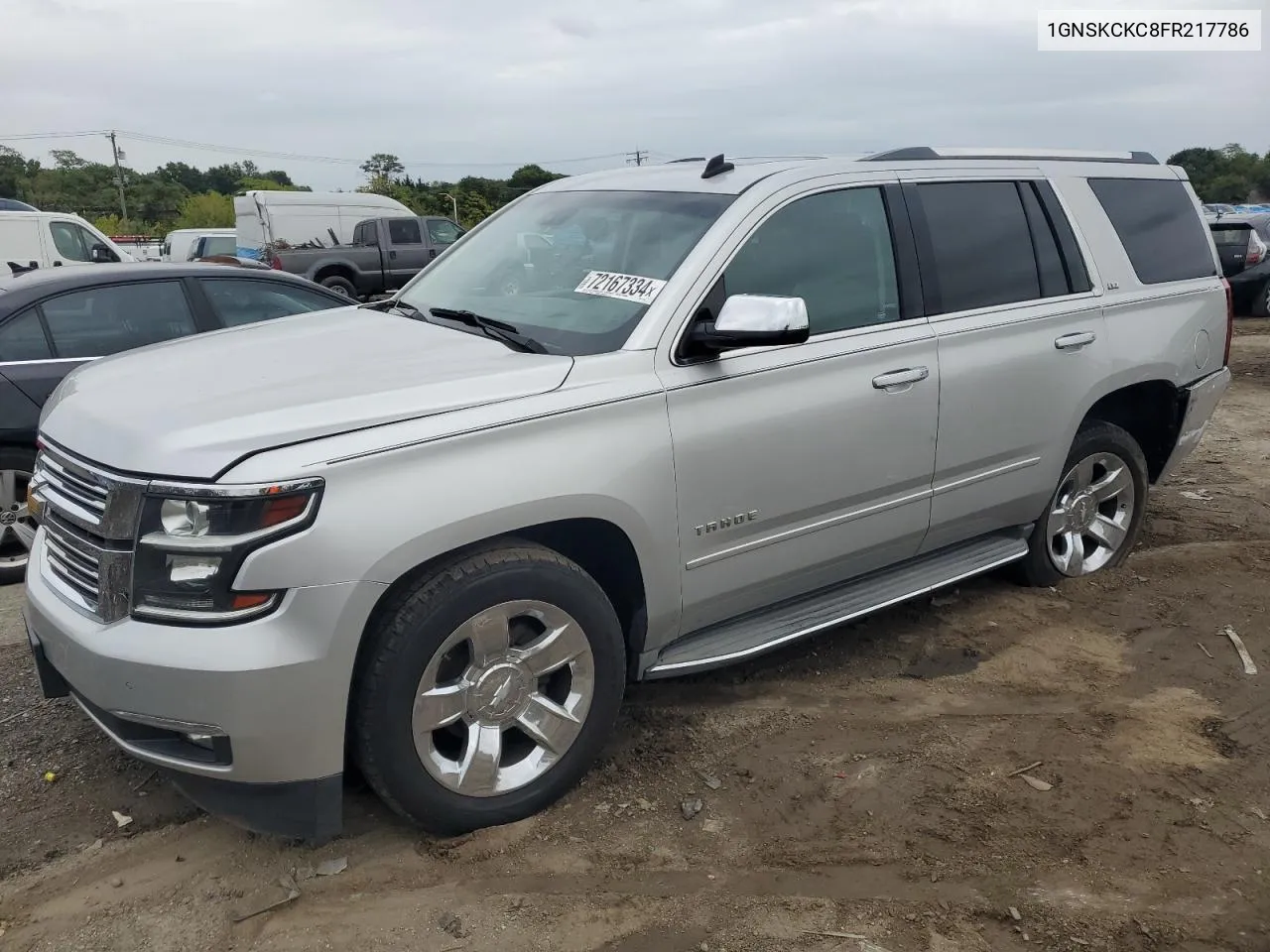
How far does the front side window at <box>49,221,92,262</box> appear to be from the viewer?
14297 mm

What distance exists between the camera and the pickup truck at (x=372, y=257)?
19.0 m

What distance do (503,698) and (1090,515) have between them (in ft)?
10.9

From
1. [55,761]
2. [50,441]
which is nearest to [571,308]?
[50,441]

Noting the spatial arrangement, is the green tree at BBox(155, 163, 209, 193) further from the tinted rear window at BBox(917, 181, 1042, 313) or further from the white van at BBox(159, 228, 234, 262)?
the tinted rear window at BBox(917, 181, 1042, 313)

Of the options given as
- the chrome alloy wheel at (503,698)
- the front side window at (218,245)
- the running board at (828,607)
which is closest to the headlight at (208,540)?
the chrome alloy wheel at (503,698)

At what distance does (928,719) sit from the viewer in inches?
144

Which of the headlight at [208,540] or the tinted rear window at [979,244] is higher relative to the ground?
the tinted rear window at [979,244]

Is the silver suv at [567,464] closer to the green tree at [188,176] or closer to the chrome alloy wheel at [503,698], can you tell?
the chrome alloy wheel at [503,698]

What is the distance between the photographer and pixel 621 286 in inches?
131

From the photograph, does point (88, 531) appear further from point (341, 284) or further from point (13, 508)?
point (341, 284)

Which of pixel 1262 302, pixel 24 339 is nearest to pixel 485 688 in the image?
pixel 24 339

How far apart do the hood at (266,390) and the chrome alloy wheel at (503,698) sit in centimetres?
63

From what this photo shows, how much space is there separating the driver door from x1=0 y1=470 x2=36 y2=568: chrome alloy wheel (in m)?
3.68

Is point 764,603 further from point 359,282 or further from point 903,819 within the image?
point 359,282
